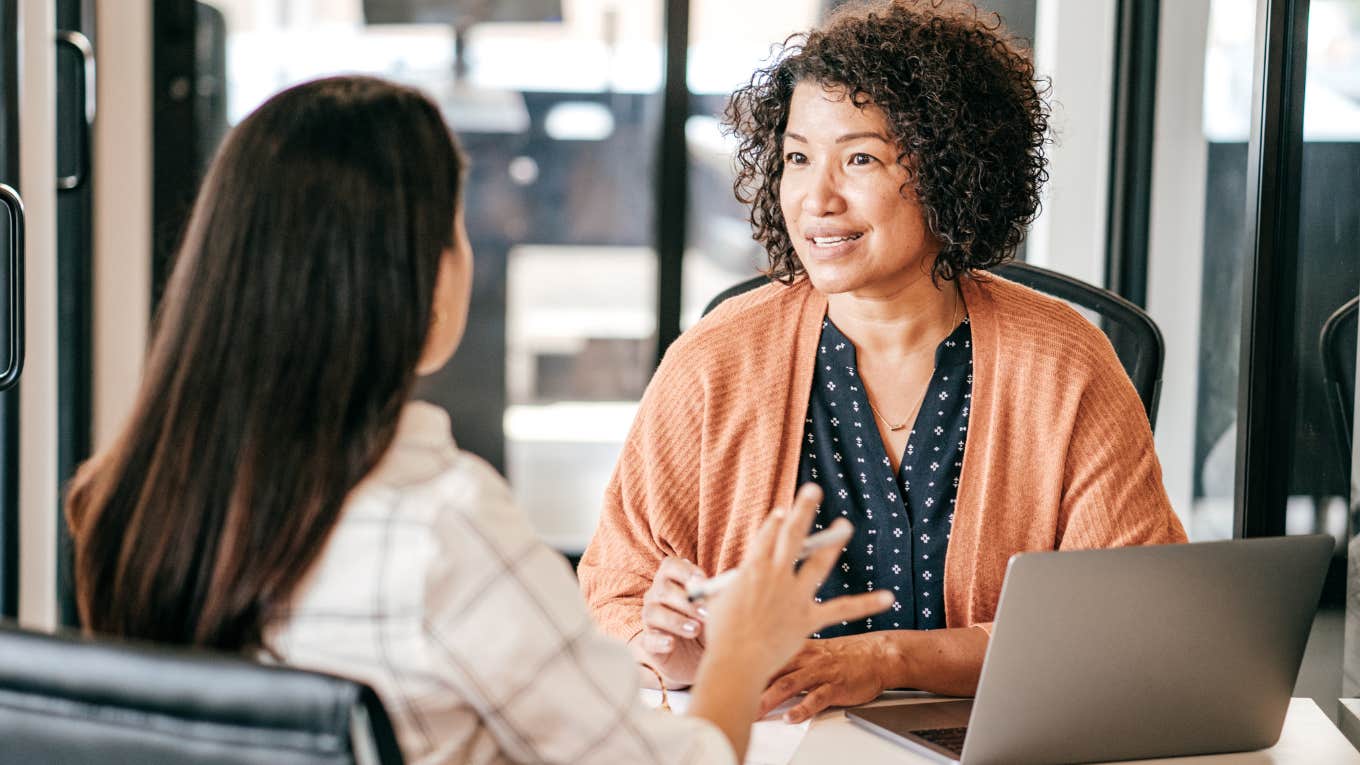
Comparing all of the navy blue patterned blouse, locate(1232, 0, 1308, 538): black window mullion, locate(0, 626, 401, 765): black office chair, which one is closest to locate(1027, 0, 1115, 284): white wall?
locate(1232, 0, 1308, 538): black window mullion

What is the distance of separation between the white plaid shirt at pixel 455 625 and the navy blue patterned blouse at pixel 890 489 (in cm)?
68

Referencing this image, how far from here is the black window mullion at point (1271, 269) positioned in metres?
1.86

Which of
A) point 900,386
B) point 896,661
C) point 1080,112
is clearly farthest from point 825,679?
point 1080,112

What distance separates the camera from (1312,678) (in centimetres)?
160

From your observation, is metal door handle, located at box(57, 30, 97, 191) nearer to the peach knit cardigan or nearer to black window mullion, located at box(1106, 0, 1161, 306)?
the peach knit cardigan

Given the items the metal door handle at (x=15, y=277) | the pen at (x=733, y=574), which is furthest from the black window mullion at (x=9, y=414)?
the pen at (x=733, y=574)

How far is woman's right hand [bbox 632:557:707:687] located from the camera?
1325 millimetres

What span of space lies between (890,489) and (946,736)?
1.25 ft

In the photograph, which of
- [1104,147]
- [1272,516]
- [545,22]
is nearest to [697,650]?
[1272,516]

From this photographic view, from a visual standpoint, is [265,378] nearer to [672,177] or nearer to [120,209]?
[672,177]

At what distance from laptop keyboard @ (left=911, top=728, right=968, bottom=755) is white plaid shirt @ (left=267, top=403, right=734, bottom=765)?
378mm

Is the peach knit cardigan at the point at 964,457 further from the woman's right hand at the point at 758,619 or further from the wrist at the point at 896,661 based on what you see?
the woman's right hand at the point at 758,619

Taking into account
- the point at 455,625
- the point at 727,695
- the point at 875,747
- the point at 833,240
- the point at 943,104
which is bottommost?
the point at 875,747

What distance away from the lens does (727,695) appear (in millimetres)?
1019
